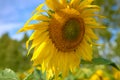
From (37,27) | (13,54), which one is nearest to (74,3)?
(37,27)

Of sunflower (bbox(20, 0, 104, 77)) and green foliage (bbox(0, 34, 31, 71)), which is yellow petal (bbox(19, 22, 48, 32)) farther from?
green foliage (bbox(0, 34, 31, 71))

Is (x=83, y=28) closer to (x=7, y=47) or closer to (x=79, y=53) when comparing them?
(x=79, y=53)

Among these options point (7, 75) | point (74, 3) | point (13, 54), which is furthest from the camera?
point (13, 54)

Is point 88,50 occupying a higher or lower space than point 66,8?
lower

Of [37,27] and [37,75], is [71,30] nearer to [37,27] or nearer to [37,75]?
[37,27]

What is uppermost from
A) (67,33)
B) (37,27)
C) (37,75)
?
→ (37,27)

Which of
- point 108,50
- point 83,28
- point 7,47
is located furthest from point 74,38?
point 7,47

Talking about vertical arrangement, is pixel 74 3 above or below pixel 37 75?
above

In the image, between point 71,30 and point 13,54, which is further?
point 13,54
